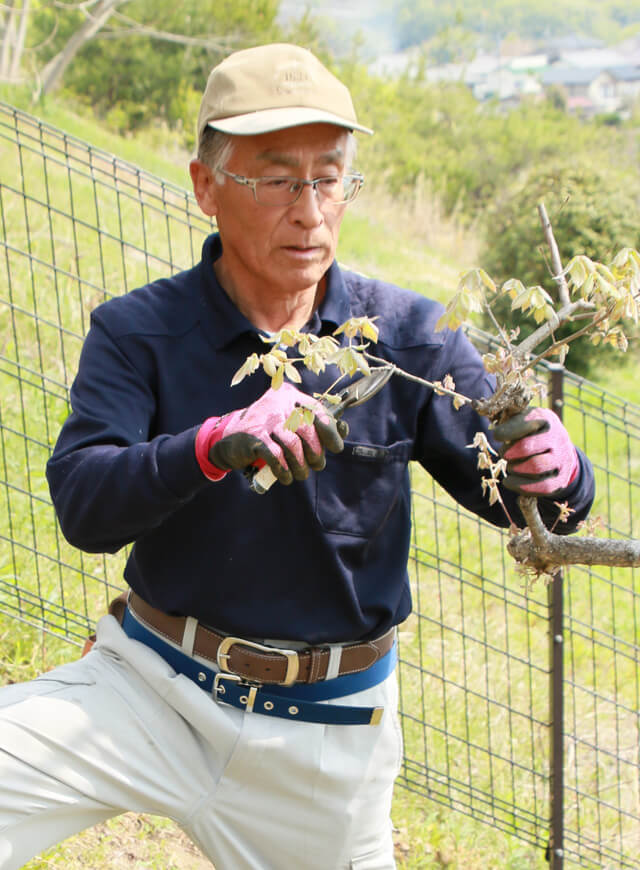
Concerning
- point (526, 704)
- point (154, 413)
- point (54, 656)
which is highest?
point (154, 413)

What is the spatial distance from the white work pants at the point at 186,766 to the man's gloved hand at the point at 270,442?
0.65m

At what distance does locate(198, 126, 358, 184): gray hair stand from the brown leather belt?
1.06 meters

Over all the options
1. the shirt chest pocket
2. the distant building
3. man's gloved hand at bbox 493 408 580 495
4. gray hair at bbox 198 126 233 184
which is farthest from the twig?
the distant building

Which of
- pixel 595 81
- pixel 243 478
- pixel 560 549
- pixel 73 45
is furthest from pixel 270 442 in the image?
pixel 595 81

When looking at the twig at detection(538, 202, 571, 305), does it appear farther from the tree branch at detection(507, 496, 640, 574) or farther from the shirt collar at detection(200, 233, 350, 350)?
the shirt collar at detection(200, 233, 350, 350)

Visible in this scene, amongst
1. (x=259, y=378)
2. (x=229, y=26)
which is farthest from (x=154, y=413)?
(x=229, y=26)

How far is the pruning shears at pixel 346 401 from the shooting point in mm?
1972

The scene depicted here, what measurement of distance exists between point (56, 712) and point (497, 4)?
128192 mm

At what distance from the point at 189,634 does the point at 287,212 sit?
3.29 ft

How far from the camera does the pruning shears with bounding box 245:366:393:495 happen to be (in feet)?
6.47

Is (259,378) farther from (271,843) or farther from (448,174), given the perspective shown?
(448,174)

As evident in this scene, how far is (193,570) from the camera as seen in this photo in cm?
231

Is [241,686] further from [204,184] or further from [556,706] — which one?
[556,706]

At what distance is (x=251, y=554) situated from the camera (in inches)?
90.7
